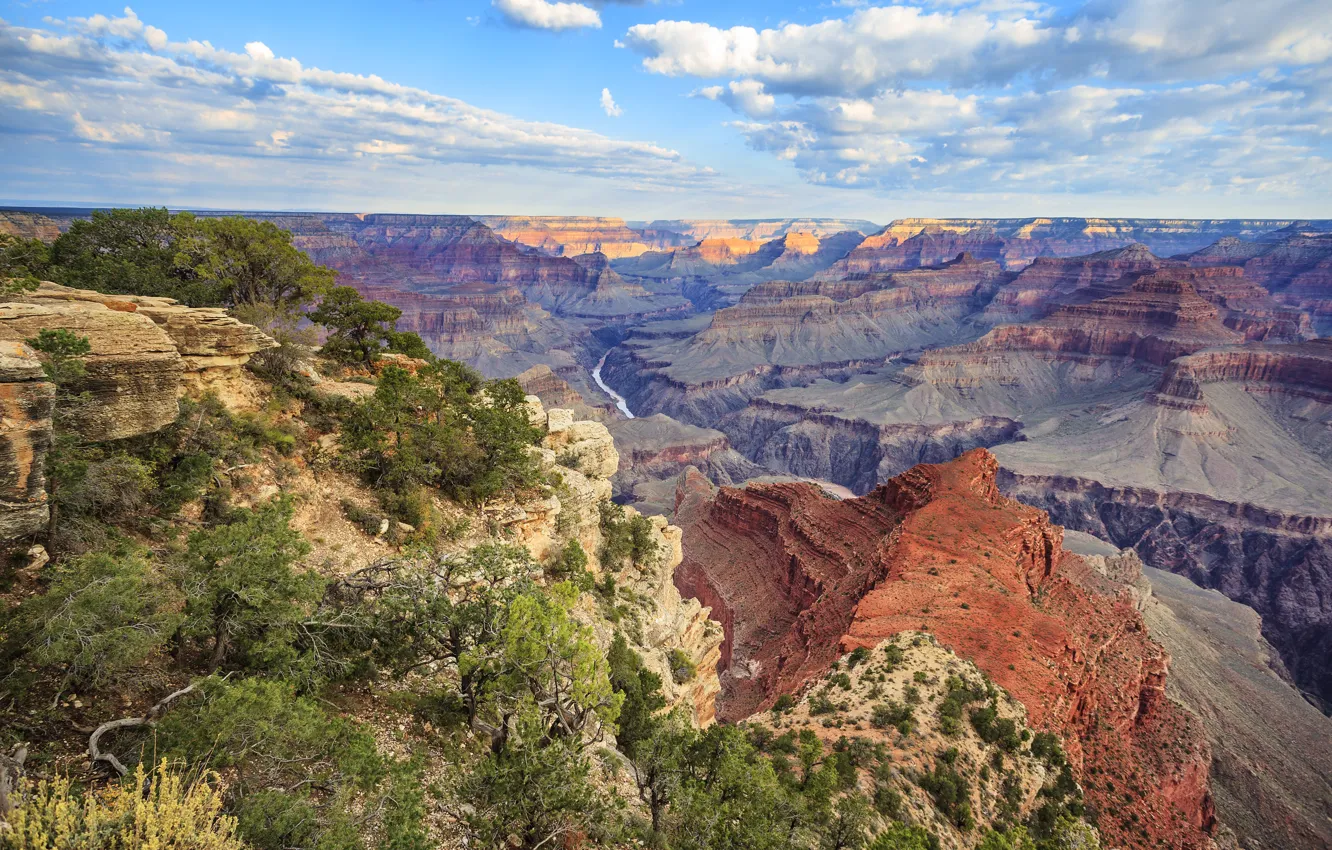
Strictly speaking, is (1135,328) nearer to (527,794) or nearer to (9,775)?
(527,794)

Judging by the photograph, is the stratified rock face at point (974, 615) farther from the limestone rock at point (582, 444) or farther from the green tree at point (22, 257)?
the green tree at point (22, 257)

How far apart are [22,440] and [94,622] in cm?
434

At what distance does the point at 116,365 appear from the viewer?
16266mm

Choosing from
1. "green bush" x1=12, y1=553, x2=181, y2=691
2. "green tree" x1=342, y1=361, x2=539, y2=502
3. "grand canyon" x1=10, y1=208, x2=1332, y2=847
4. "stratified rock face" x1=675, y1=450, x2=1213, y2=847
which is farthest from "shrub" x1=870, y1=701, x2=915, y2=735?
"green bush" x1=12, y1=553, x2=181, y2=691

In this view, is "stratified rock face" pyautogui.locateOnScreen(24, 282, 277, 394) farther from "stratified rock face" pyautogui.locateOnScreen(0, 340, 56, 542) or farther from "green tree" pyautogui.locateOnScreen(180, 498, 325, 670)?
"green tree" pyautogui.locateOnScreen(180, 498, 325, 670)

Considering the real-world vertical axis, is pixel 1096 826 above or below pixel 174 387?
below

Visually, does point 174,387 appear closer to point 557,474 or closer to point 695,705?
point 557,474

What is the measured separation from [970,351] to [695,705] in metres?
172

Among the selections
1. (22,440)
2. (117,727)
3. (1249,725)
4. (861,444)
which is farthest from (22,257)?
(861,444)

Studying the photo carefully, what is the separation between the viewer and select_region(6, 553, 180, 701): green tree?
10.6 meters

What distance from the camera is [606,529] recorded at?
113 feet

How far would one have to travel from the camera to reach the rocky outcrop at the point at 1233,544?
8038cm

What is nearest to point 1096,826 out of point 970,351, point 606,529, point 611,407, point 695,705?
point 695,705

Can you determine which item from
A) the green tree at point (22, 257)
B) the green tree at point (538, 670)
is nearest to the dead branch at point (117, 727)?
the green tree at point (538, 670)
